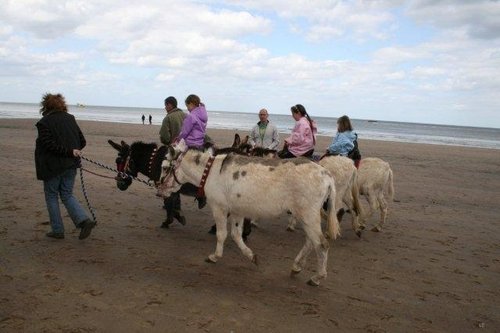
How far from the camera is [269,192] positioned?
5078 millimetres

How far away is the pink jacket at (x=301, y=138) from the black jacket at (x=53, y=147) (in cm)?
382

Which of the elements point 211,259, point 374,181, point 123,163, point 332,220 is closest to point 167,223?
point 123,163

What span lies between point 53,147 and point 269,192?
10.5 ft

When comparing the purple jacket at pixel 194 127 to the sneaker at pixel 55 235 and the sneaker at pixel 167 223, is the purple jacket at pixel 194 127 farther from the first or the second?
the sneaker at pixel 55 235

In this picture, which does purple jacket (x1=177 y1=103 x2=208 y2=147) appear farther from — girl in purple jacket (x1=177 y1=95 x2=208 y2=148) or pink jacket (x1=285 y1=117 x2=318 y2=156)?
pink jacket (x1=285 y1=117 x2=318 y2=156)

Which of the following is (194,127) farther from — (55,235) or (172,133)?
(55,235)

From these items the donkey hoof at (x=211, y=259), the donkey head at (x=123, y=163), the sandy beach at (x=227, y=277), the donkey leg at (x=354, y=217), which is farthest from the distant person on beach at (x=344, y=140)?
the donkey head at (x=123, y=163)

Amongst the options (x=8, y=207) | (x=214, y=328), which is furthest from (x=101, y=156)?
(x=214, y=328)

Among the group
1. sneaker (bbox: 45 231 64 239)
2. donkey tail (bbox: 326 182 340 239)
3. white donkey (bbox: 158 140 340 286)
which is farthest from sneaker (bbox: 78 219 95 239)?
donkey tail (bbox: 326 182 340 239)

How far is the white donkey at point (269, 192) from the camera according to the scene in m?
4.98

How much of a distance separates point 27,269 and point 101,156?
Result: 38.1 ft

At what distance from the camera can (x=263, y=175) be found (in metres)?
5.14

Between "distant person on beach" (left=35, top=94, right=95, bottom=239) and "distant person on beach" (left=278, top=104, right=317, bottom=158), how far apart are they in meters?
3.78

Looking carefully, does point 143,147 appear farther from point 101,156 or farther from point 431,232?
point 101,156
